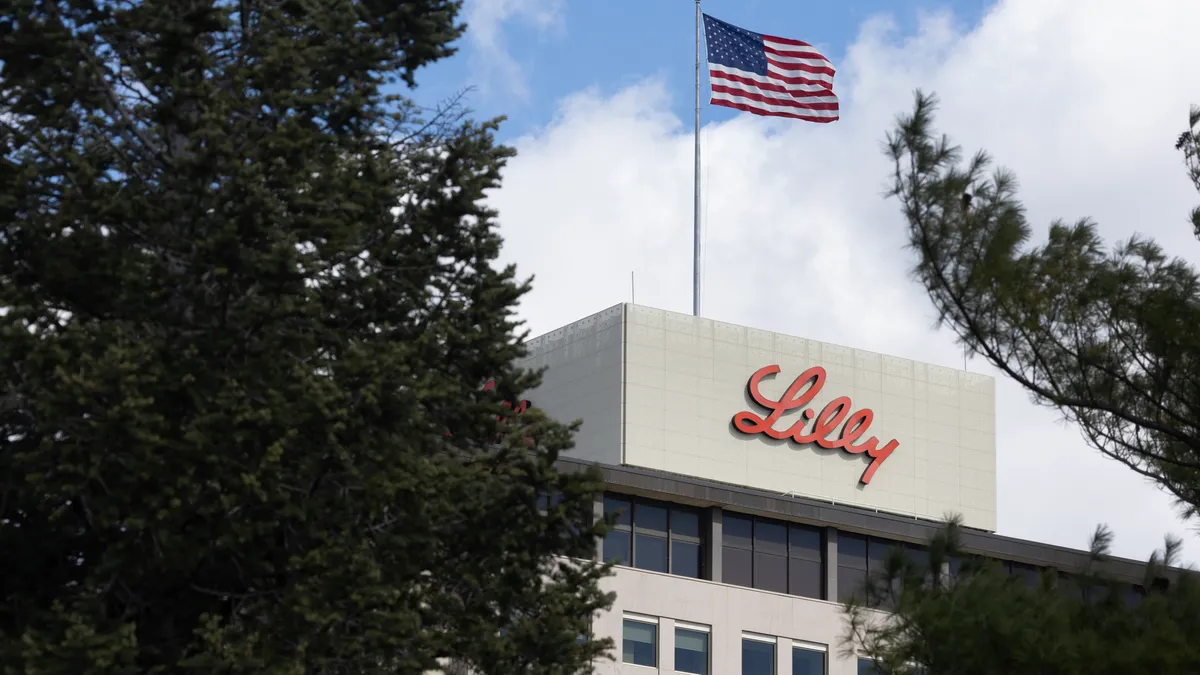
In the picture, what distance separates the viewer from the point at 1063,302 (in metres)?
21.1

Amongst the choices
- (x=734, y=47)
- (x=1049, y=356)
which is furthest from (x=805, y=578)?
(x=1049, y=356)

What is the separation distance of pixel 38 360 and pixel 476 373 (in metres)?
5.52

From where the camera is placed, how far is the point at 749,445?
54062mm

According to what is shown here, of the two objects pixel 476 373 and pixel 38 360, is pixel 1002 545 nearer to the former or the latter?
pixel 476 373

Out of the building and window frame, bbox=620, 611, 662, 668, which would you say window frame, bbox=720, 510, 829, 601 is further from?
window frame, bbox=620, 611, 662, 668

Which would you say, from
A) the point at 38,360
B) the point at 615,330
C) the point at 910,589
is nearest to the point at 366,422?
the point at 38,360

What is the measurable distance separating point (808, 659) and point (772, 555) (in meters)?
2.82

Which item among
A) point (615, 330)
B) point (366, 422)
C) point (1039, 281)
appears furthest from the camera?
point (615, 330)

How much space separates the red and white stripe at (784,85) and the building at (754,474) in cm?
755

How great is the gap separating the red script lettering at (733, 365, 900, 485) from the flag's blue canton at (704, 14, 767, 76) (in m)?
9.67

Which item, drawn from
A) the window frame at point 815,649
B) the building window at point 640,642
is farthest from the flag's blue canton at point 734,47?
the window frame at point 815,649

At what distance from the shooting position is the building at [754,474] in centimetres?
4972

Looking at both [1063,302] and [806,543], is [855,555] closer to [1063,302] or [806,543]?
[806,543]

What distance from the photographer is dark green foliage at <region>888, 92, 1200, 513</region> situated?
20734mm
